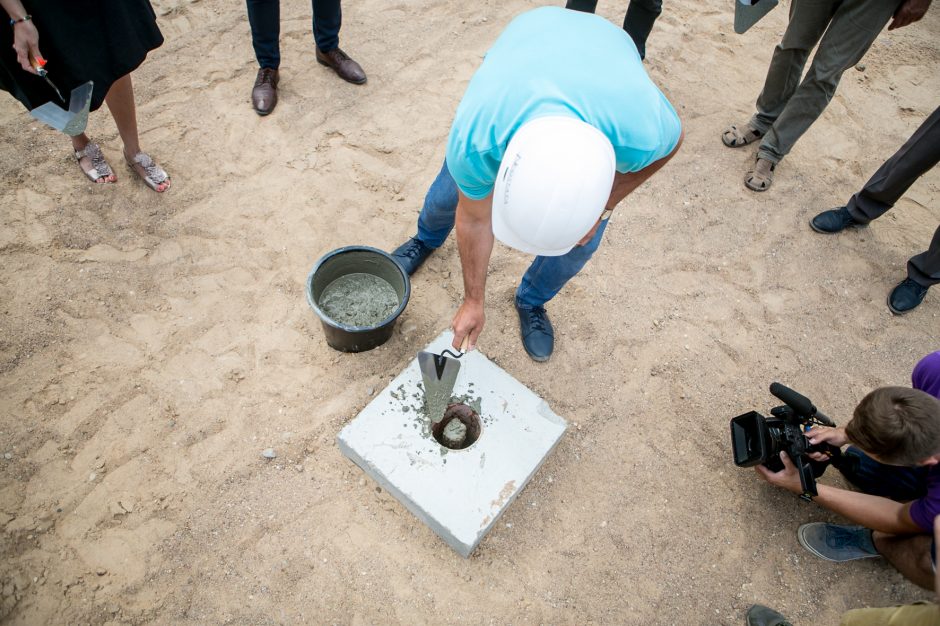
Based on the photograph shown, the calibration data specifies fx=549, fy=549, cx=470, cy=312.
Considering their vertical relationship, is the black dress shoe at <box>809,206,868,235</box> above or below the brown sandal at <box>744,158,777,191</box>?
below

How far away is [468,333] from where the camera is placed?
6.24ft

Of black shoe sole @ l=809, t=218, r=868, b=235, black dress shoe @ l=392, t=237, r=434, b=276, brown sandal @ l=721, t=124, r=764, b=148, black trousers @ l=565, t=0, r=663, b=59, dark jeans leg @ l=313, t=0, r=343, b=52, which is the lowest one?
black dress shoe @ l=392, t=237, r=434, b=276

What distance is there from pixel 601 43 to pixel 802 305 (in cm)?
193

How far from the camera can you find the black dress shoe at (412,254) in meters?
2.58

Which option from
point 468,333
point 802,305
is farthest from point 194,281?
point 802,305

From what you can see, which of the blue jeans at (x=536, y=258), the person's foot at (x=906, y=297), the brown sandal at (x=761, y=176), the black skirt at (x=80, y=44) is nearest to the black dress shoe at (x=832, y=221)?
the brown sandal at (x=761, y=176)

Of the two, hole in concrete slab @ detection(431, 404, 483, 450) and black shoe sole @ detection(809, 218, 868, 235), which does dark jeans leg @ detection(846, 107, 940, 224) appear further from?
hole in concrete slab @ detection(431, 404, 483, 450)

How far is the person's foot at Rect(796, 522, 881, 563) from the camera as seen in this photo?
202 cm

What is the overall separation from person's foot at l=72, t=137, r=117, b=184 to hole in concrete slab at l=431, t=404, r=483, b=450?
210cm

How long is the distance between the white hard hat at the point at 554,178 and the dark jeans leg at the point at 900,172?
7.18 feet

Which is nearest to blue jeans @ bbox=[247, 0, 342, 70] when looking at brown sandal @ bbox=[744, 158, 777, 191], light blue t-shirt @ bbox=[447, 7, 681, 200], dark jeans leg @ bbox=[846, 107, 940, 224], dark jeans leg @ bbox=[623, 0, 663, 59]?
dark jeans leg @ bbox=[623, 0, 663, 59]

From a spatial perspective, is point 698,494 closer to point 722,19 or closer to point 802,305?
point 802,305

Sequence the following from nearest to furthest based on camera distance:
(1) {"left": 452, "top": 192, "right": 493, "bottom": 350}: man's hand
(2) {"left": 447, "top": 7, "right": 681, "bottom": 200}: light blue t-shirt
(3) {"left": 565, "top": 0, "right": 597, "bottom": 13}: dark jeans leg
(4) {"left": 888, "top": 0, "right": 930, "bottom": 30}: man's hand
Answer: (2) {"left": 447, "top": 7, "right": 681, "bottom": 200}: light blue t-shirt → (1) {"left": 452, "top": 192, "right": 493, "bottom": 350}: man's hand → (4) {"left": 888, "top": 0, "right": 930, "bottom": 30}: man's hand → (3) {"left": 565, "top": 0, "right": 597, "bottom": 13}: dark jeans leg

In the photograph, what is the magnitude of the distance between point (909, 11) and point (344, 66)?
2859 millimetres
